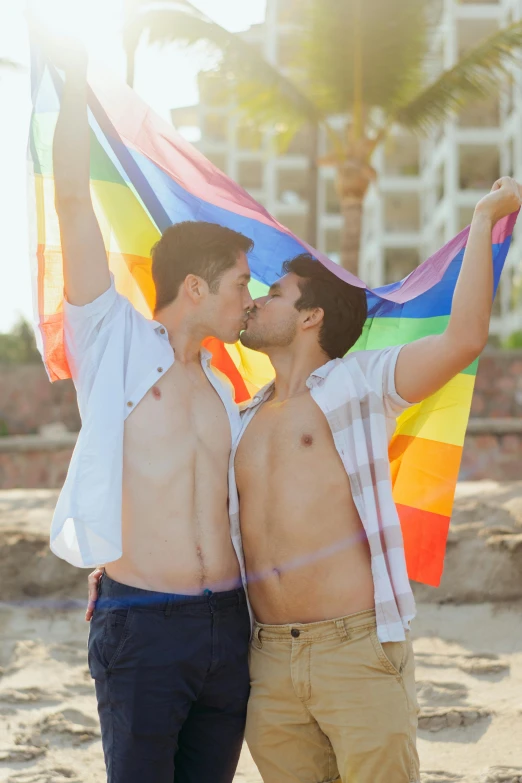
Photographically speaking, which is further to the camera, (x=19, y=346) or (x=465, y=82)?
(x=19, y=346)

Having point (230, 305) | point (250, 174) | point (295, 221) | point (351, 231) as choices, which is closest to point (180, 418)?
point (230, 305)

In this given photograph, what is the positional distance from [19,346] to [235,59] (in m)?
17.5

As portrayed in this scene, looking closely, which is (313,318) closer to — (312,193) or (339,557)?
(339,557)

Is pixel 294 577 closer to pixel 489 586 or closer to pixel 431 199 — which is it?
pixel 489 586

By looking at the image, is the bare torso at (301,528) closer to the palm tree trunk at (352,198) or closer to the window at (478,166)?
the palm tree trunk at (352,198)

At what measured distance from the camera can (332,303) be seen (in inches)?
133

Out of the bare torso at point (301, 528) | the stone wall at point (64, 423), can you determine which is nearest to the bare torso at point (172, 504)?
the bare torso at point (301, 528)

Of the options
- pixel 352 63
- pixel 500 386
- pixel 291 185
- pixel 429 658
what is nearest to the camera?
pixel 429 658

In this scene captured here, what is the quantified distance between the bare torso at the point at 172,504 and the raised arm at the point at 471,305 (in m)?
0.79

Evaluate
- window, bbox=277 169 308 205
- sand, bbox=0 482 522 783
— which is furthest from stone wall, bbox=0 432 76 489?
window, bbox=277 169 308 205

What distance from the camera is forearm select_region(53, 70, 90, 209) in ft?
9.01

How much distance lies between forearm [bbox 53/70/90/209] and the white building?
29.1m

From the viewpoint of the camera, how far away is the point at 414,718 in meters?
2.78

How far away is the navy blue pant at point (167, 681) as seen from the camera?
2.64 m
